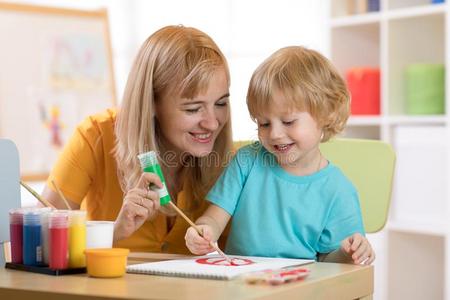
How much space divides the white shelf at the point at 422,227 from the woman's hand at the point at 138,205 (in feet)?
5.37

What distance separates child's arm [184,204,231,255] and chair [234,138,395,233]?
42 cm

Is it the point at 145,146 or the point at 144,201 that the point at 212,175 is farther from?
the point at 144,201

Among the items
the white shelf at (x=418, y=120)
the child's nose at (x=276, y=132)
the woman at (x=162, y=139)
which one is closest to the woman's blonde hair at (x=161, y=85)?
the woman at (x=162, y=139)

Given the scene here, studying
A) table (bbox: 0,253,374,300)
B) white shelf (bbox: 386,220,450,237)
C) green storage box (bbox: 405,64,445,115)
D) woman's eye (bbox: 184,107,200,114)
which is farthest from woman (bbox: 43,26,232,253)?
green storage box (bbox: 405,64,445,115)

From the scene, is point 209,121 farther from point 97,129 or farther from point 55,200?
point 55,200

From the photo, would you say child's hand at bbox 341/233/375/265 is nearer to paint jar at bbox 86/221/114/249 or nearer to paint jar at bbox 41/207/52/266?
paint jar at bbox 86/221/114/249

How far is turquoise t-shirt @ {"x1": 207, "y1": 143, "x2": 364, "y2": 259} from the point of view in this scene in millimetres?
1656

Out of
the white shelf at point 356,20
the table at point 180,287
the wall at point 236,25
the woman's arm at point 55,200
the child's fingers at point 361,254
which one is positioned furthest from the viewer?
the wall at point 236,25

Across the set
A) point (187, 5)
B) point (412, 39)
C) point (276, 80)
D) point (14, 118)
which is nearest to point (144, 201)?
point (276, 80)

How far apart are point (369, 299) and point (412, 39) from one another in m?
2.10

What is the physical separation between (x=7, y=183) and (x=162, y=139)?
0.50m

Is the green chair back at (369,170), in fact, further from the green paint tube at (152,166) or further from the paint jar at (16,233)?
the paint jar at (16,233)

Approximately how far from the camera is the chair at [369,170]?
1.94 m

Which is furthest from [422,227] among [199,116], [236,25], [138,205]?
[138,205]
